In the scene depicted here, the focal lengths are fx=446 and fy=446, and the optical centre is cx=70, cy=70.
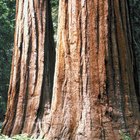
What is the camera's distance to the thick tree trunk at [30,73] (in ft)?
30.2

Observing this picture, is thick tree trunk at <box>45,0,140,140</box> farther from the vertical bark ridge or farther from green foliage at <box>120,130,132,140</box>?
the vertical bark ridge

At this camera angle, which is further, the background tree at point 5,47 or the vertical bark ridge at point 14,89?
the background tree at point 5,47

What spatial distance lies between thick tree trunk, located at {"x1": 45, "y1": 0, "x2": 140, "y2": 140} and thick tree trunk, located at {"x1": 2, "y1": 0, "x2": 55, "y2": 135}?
1.76 m

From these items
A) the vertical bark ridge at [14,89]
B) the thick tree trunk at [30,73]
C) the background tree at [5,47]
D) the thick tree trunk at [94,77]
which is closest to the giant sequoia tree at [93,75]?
the thick tree trunk at [94,77]

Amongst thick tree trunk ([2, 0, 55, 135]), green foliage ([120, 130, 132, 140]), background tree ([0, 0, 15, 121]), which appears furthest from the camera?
background tree ([0, 0, 15, 121])

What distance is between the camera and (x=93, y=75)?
23.3ft

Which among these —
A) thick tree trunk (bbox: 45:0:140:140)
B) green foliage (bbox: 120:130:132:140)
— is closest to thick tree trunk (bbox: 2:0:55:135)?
thick tree trunk (bbox: 45:0:140:140)

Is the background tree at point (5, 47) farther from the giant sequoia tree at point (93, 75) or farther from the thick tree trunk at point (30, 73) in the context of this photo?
the giant sequoia tree at point (93, 75)

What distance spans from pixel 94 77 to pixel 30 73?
2584 mm

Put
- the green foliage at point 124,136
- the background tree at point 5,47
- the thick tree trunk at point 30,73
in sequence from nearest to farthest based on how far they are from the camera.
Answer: the green foliage at point 124,136 < the thick tree trunk at point 30,73 < the background tree at point 5,47

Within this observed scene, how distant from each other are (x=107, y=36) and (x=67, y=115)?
1.45m

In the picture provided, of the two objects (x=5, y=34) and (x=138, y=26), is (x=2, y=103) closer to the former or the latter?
(x=5, y=34)

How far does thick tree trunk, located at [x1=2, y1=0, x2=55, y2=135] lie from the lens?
30.2 feet

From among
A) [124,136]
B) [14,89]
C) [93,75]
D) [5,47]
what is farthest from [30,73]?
[5,47]
